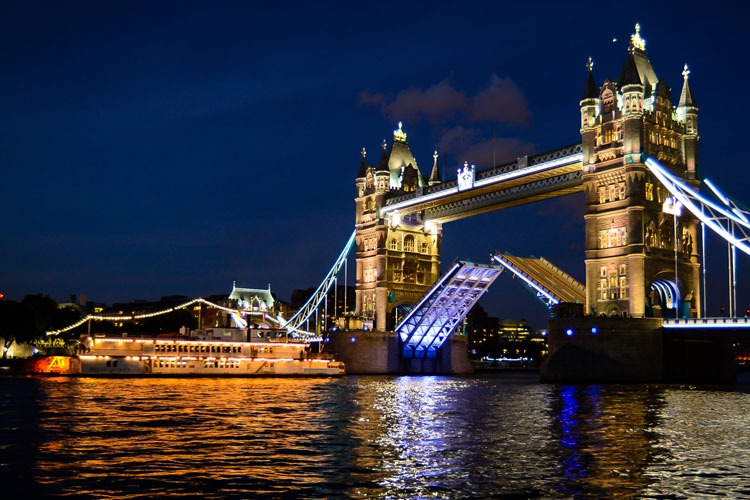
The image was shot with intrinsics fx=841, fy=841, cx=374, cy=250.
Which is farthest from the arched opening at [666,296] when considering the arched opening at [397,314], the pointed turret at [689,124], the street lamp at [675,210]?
the arched opening at [397,314]

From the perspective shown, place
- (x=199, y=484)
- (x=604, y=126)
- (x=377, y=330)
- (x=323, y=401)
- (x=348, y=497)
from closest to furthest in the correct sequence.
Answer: (x=348, y=497)
(x=199, y=484)
(x=323, y=401)
(x=604, y=126)
(x=377, y=330)

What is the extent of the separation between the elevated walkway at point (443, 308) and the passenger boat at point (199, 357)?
7.38m

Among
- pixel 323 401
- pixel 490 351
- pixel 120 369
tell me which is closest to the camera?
pixel 323 401

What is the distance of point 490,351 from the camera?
7111 inches

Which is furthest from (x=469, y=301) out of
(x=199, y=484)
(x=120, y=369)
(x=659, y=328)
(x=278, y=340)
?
(x=199, y=484)

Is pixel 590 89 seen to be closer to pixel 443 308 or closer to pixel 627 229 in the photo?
pixel 627 229

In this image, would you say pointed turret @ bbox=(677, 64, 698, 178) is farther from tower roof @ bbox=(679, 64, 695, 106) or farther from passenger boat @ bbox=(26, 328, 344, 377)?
passenger boat @ bbox=(26, 328, 344, 377)

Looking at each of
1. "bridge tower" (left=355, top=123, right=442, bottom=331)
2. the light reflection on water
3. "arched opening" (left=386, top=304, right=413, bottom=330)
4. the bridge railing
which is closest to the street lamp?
the bridge railing

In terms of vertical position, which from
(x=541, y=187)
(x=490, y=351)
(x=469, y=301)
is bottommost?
(x=490, y=351)

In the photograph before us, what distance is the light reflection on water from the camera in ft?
47.0

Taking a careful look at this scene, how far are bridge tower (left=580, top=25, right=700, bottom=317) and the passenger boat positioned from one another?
23.2 metres

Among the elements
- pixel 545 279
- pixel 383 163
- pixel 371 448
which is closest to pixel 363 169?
pixel 383 163

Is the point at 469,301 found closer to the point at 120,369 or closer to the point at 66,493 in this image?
the point at 120,369

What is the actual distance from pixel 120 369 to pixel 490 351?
131m
